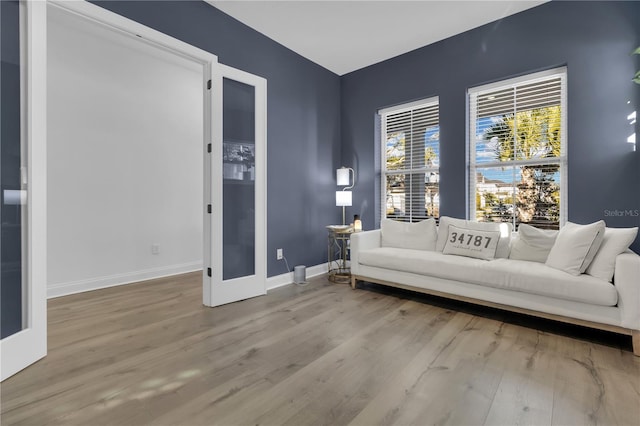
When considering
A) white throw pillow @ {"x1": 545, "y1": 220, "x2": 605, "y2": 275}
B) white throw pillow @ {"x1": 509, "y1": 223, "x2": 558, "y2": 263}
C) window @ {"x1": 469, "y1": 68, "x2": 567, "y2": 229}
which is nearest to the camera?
white throw pillow @ {"x1": 545, "y1": 220, "x2": 605, "y2": 275}

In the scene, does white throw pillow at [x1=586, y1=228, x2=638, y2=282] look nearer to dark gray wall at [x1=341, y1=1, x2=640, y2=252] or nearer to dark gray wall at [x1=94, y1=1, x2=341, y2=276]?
dark gray wall at [x1=341, y1=1, x2=640, y2=252]

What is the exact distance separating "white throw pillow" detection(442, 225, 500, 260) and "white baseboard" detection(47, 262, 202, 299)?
11.8 ft

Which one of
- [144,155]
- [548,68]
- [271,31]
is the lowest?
[144,155]

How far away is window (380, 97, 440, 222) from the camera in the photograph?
13.0ft

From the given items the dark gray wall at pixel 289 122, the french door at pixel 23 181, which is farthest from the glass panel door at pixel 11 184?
the dark gray wall at pixel 289 122

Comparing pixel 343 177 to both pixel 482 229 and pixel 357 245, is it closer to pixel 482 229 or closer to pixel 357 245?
pixel 357 245

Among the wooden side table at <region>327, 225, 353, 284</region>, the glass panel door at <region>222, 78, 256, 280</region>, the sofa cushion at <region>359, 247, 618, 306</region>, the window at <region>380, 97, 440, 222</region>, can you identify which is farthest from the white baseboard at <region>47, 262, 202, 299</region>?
the window at <region>380, 97, 440, 222</region>

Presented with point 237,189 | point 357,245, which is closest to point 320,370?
point 357,245

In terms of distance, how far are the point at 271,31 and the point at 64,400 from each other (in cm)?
374

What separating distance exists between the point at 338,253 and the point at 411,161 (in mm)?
1729

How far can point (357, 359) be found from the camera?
199 centimetres

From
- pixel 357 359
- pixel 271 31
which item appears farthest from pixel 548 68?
pixel 357 359

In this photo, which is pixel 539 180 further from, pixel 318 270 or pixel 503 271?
pixel 318 270

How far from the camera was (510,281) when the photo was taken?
2.57 m
